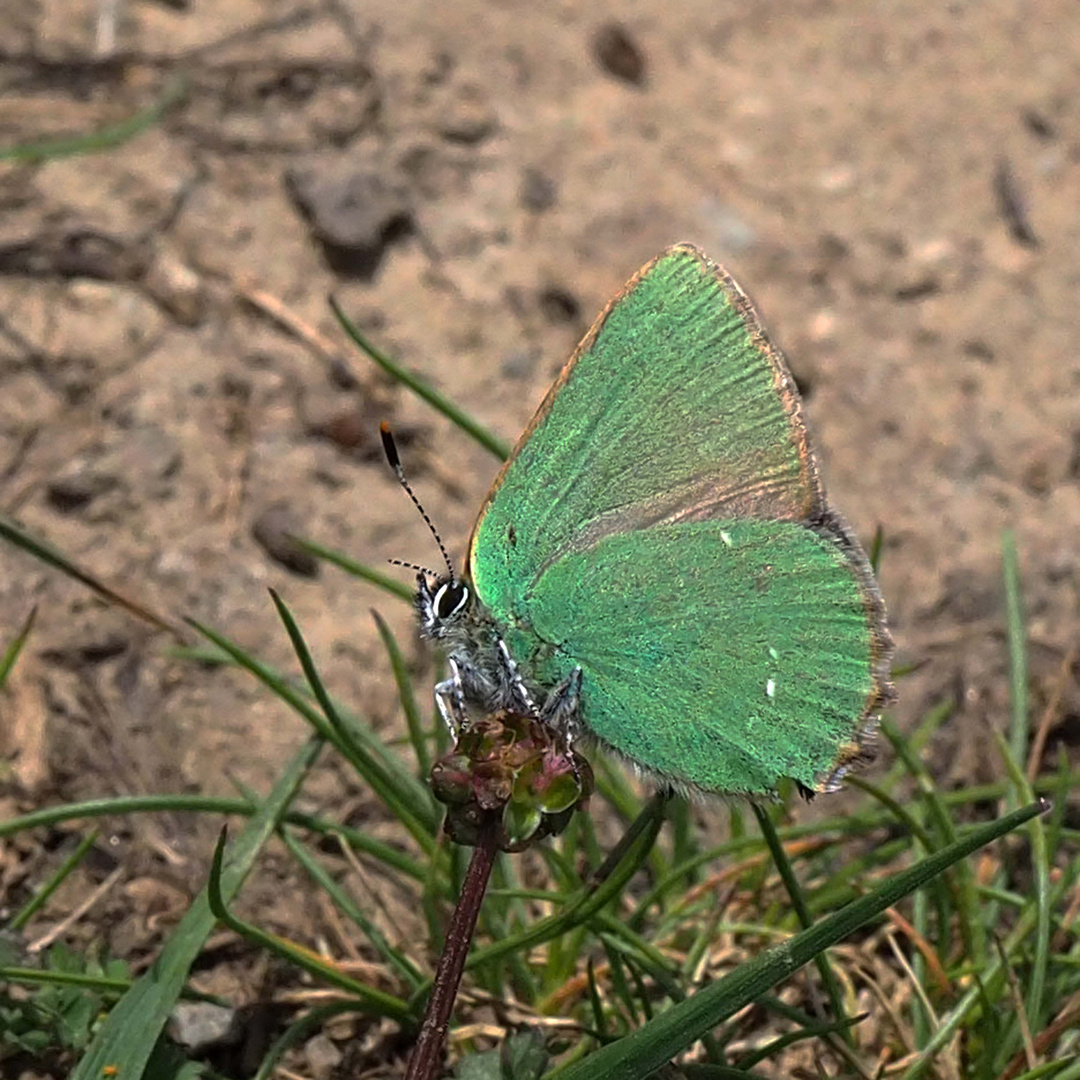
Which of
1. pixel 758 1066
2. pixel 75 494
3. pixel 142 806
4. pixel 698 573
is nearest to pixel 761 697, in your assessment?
pixel 698 573

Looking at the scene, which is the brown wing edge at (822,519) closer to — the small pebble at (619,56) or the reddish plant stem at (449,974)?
the reddish plant stem at (449,974)

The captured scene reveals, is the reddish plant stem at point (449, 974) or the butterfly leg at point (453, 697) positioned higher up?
the butterfly leg at point (453, 697)

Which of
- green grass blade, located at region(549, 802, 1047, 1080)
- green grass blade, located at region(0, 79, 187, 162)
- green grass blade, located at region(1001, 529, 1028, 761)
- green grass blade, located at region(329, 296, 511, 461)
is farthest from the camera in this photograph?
green grass blade, located at region(0, 79, 187, 162)

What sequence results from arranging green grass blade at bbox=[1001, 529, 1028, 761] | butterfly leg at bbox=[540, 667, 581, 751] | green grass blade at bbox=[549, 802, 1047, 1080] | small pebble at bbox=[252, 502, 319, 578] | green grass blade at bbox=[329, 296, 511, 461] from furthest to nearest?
small pebble at bbox=[252, 502, 319, 578] < green grass blade at bbox=[1001, 529, 1028, 761] < green grass blade at bbox=[329, 296, 511, 461] < butterfly leg at bbox=[540, 667, 581, 751] < green grass blade at bbox=[549, 802, 1047, 1080]

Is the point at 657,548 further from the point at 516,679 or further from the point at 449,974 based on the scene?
the point at 449,974

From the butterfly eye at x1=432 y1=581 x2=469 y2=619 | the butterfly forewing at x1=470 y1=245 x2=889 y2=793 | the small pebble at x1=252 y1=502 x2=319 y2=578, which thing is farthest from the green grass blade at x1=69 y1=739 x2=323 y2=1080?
the small pebble at x1=252 y1=502 x2=319 y2=578

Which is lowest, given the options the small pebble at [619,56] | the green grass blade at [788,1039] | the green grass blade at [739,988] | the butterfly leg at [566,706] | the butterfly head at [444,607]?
the green grass blade at [788,1039]

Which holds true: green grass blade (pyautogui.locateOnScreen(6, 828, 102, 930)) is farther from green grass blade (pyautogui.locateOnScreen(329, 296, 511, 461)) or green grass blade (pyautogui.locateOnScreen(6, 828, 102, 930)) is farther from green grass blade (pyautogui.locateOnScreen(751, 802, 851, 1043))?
green grass blade (pyautogui.locateOnScreen(751, 802, 851, 1043))

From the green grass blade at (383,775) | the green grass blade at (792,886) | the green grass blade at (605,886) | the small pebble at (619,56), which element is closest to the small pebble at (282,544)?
the green grass blade at (383,775)
